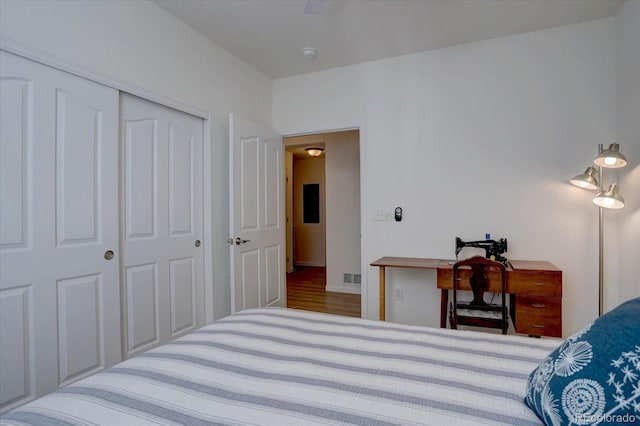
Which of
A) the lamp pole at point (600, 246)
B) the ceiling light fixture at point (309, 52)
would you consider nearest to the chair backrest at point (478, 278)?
the lamp pole at point (600, 246)

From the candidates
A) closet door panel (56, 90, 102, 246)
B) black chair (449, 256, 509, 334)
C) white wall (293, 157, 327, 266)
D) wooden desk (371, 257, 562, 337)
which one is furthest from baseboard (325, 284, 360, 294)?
closet door panel (56, 90, 102, 246)

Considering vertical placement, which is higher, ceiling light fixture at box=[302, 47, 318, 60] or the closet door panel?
ceiling light fixture at box=[302, 47, 318, 60]

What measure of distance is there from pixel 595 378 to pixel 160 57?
2910 mm

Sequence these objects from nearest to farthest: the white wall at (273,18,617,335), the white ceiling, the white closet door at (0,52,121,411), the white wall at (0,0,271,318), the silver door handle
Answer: the white closet door at (0,52,121,411), the white wall at (0,0,271,318), the white ceiling, the white wall at (273,18,617,335), the silver door handle

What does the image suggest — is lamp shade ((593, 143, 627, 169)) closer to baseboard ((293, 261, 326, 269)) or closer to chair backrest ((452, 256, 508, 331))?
chair backrest ((452, 256, 508, 331))

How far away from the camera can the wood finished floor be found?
399 centimetres

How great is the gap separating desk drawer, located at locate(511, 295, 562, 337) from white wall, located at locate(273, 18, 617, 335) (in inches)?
18.4

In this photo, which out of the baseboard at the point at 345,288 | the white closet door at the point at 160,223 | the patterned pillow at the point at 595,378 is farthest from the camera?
the baseboard at the point at 345,288

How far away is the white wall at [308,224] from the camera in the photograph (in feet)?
23.0

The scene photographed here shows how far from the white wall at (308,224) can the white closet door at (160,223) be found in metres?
4.29

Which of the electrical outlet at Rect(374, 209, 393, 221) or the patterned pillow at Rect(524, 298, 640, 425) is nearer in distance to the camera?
the patterned pillow at Rect(524, 298, 640, 425)

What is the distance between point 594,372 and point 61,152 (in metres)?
2.46

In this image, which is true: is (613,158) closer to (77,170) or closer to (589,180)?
(589,180)

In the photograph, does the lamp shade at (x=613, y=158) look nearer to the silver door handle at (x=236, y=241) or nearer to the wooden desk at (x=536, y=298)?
the wooden desk at (x=536, y=298)
